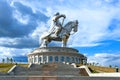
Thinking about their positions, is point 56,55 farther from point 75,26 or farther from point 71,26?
point 75,26

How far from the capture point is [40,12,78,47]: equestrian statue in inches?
2303

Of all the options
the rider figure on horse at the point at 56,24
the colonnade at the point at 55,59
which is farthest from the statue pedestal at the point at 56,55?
the rider figure on horse at the point at 56,24

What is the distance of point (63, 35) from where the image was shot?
58.6 meters

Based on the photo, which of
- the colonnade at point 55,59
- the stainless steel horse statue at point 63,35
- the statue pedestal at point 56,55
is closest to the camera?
the statue pedestal at point 56,55

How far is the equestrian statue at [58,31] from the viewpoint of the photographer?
58.5 meters

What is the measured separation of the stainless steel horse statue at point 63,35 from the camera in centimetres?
5859

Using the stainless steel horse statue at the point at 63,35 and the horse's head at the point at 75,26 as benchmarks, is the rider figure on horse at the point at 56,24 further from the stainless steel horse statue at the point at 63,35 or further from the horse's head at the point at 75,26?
the horse's head at the point at 75,26

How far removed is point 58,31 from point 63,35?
4.42ft

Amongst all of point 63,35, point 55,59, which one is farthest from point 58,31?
point 55,59

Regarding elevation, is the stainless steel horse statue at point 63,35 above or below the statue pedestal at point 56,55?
above

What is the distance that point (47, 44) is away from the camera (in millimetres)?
59344

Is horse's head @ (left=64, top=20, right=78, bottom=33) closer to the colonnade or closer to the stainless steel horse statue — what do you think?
the stainless steel horse statue

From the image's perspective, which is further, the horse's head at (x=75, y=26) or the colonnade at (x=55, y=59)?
the horse's head at (x=75, y=26)

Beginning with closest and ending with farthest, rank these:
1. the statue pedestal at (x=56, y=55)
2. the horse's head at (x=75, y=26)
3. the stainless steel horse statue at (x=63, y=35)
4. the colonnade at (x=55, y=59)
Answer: the statue pedestal at (x=56, y=55) → the colonnade at (x=55, y=59) → the stainless steel horse statue at (x=63, y=35) → the horse's head at (x=75, y=26)
